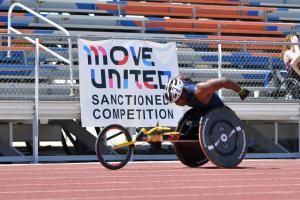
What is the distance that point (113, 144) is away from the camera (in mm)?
9414

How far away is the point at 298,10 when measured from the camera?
1909 centimetres

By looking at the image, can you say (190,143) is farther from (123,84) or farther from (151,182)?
(123,84)

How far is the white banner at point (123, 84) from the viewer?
1184cm

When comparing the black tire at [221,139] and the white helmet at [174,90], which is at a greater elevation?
the white helmet at [174,90]

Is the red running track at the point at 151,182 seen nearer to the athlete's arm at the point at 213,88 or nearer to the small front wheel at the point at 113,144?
the small front wheel at the point at 113,144

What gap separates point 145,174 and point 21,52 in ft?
15.5

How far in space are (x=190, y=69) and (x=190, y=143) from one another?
154 inches

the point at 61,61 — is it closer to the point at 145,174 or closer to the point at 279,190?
the point at 145,174

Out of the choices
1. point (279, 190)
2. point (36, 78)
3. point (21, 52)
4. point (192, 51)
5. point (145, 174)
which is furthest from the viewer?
point (192, 51)

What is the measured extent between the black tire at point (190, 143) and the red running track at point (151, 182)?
0.43ft

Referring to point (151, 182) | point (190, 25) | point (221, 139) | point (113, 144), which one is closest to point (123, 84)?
point (113, 144)

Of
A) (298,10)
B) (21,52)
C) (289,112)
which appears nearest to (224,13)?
(298,10)

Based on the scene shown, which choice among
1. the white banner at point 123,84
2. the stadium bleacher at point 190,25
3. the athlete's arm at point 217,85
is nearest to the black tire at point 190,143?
the athlete's arm at point 217,85

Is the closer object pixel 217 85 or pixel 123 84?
pixel 217 85
